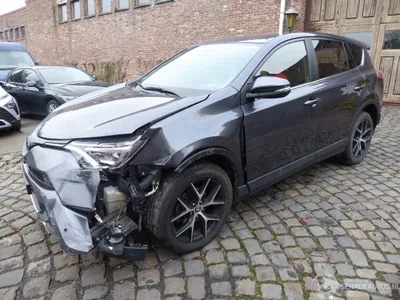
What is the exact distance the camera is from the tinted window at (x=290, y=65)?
2.79 m

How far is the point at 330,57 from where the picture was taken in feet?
11.4

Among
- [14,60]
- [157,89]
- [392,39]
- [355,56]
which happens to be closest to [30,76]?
[14,60]

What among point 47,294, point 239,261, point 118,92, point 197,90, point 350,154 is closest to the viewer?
point 47,294

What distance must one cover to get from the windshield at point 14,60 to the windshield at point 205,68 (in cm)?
912

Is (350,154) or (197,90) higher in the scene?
(197,90)

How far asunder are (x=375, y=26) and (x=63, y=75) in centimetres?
791

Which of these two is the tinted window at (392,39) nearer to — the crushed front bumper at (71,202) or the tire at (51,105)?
the tire at (51,105)

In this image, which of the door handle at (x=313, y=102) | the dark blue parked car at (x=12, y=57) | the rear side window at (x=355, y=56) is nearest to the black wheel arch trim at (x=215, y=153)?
the door handle at (x=313, y=102)

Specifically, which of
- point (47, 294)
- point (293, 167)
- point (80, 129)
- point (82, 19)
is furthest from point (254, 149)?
point (82, 19)

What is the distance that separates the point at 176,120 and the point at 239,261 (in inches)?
46.0

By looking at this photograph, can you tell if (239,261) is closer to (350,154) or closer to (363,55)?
(350,154)

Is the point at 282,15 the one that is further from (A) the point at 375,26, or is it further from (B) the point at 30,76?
(B) the point at 30,76

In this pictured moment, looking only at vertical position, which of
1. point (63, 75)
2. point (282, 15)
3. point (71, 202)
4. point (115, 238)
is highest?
point (282, 15)

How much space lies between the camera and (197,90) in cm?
257
